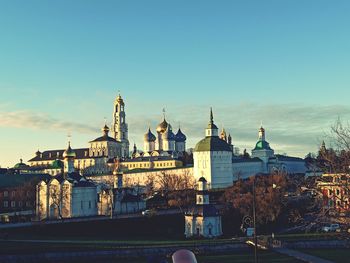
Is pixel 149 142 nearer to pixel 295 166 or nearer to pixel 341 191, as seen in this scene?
pixel 295 166

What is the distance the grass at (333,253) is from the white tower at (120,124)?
125 meters

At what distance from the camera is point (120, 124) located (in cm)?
16350

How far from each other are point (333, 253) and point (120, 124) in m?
128

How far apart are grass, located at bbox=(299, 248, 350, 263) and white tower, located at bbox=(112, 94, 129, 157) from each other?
124866 mm

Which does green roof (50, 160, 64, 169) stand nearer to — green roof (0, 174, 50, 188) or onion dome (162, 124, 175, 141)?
onion dome (162, 124, 175, 141)

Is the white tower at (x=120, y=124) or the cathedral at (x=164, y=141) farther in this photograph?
the white tower at (x=120, y=124)

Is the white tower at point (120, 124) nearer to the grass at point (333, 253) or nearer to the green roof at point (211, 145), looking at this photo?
the green roof at point (211, 145)

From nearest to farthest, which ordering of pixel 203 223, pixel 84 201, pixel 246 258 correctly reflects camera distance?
pixel 246 258 < pixel 203 223 < pixel 84 201

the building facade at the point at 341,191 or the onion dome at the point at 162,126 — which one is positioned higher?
the onion dome at the point at 162,126

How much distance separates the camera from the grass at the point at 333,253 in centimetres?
3683

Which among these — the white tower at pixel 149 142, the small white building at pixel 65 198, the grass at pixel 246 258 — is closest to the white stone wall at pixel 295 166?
the white tower at pixel 149 142

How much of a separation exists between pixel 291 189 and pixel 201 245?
4633 cm

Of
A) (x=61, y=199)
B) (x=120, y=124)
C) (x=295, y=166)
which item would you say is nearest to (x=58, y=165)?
(x=120, y=124)

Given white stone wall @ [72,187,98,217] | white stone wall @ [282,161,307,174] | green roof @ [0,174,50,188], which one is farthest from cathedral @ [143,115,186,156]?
white stone wall @ [72,187,98,217]
